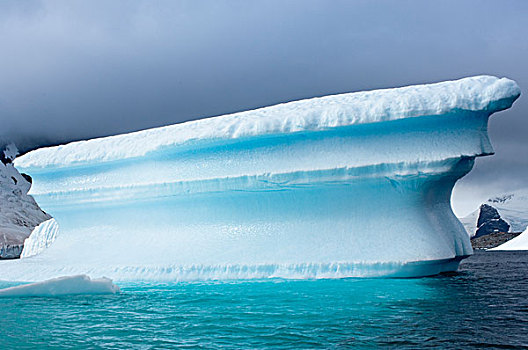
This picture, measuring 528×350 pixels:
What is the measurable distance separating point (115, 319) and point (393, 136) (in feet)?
13.2

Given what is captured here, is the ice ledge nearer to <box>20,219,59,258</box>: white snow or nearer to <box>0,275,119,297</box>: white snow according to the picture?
<box>0,275,119,297</box>: white snow

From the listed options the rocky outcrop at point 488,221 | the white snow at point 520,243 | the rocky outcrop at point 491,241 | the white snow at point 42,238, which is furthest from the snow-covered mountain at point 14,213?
the rocky outcrop at point 488,221

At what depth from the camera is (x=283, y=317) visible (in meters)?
3.93

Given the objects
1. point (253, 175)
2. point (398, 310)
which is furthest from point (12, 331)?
point (253, 175)

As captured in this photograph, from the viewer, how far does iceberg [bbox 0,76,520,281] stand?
614 centimetres

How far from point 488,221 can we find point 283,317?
7279 centimetres

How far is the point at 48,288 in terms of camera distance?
17.9 ft

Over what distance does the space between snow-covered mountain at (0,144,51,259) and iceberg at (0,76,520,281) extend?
1781cm

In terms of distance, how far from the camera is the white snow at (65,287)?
17.5 feet

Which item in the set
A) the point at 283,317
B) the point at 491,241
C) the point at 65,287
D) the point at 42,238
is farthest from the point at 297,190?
the point at 491,241

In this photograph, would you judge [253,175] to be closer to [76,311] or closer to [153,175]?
[153,175]

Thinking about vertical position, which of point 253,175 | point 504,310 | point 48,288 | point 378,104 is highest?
point 378,104

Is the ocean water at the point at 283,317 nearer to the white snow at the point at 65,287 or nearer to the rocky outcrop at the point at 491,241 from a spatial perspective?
the white snow at the point at 65,287

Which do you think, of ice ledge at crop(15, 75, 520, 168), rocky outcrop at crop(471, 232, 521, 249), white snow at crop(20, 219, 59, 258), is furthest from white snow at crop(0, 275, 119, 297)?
rocky outcrop at crop(471, 232, 521, 249)
